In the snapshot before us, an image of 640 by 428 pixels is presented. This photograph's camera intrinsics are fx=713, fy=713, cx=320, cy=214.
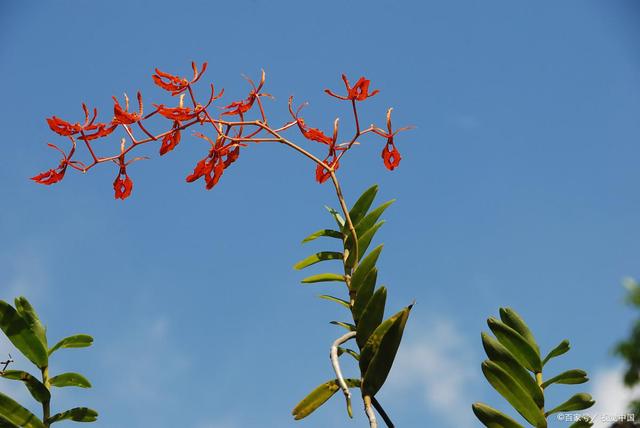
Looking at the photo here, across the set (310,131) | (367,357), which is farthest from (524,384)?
(310,131)

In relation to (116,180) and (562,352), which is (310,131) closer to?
(116,180)

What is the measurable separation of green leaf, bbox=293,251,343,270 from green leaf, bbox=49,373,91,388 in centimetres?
45

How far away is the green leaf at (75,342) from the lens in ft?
3.95

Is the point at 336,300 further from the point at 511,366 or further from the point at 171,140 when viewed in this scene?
the point at 171,140

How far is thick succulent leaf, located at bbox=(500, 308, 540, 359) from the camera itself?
1312 millimetres

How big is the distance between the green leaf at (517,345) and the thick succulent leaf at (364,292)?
24 centimetres

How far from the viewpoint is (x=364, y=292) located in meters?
1.19

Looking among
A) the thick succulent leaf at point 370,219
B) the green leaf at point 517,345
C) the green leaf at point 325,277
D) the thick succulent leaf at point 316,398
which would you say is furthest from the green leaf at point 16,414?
the green leaf at point 517,345

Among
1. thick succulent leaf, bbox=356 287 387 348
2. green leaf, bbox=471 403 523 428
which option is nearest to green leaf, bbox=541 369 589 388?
green leaf, bbox=471 403 523 428

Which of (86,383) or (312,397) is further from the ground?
(86,383)

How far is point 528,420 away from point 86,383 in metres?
0.75

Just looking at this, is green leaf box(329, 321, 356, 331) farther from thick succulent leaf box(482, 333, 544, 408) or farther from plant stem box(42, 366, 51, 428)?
plant stem box(42, 366, 51, 428)

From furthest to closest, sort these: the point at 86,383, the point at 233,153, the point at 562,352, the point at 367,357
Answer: the point at 233,153
the point at 562,352
the point at 86,383
the point at 367,357

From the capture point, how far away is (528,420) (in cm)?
121
